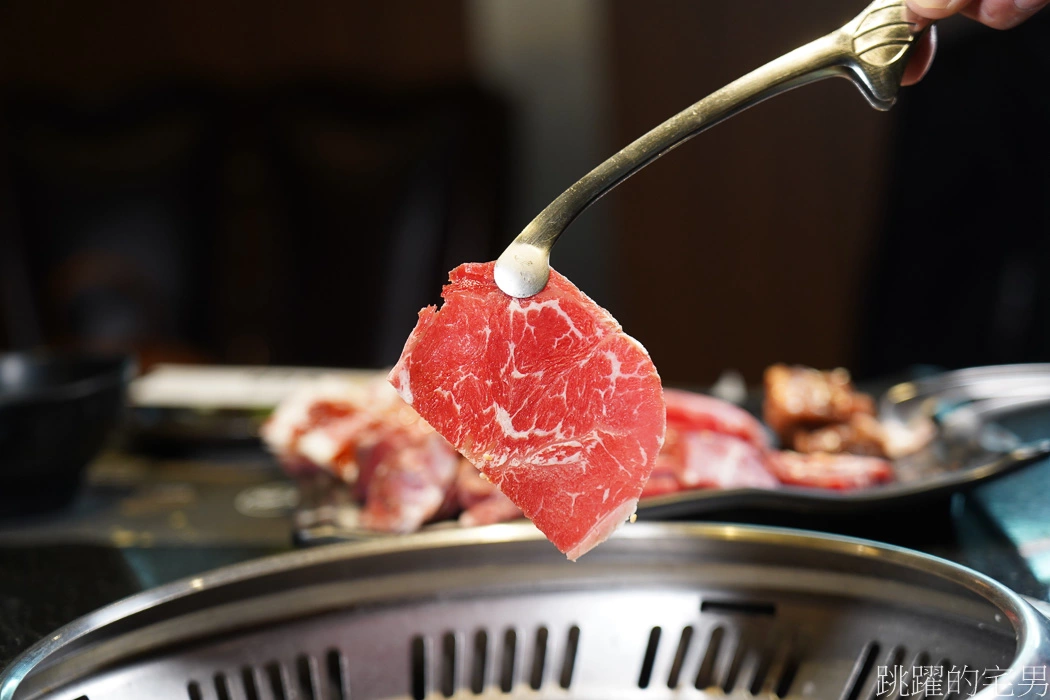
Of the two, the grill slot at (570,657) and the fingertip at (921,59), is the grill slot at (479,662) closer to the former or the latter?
the grill slot at (570,657)

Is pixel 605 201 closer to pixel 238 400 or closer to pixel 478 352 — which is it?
pixel 238 400

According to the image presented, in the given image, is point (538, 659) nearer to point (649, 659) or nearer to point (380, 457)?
point (649, 659)

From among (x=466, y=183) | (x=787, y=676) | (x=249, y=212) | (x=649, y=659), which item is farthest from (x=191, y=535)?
(x=249, y=212)

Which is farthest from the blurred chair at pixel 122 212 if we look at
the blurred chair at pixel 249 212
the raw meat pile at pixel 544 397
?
the raw meat pile at pixel 544 397

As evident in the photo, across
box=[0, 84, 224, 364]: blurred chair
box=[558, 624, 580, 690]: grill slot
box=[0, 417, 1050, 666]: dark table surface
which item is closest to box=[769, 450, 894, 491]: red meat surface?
box=[0, 417, 1050, 666]: dark table surface

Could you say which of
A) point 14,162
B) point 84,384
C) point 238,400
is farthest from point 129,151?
point 84,384

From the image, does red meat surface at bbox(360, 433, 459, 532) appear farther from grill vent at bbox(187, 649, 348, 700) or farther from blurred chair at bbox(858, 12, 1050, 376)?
blurred chair at bbox(858, 12, 1050, 376)
